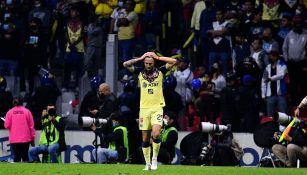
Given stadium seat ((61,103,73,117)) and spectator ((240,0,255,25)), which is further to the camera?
stadium seat ((61,103,73,117))

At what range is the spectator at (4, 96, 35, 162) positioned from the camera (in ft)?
105

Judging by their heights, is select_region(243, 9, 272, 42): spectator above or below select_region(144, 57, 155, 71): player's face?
above

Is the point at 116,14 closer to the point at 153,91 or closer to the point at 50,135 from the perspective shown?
the point at 50,135

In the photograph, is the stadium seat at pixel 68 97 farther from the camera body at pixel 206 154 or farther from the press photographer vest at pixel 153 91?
the press photographer vest at pixel 153 91

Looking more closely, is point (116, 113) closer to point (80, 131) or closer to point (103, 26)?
point (80, 131)

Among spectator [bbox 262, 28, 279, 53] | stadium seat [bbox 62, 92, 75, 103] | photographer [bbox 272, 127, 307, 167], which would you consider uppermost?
spectator [bbox 262, 28, 279, 53]

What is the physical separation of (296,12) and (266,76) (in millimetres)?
2269

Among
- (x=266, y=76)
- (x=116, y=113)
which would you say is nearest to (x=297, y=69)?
(x=266, y=76)

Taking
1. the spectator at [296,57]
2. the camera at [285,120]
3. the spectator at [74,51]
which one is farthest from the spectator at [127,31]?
the camera at [285,120]

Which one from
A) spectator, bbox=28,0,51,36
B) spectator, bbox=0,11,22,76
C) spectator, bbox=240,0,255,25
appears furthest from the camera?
spectator, bbox=28,0,51,36

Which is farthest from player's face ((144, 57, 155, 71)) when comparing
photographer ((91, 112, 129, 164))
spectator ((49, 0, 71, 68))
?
spectator ((49, 0, 71, 68))

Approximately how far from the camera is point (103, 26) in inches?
1410

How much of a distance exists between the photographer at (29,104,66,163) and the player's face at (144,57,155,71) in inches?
226

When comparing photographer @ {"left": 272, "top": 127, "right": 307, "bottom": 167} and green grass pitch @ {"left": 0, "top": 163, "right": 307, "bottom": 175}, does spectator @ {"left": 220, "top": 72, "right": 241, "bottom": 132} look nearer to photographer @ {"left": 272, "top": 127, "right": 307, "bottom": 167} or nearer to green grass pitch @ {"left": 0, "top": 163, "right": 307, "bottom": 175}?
photographer @ {"left": 272, "top": 127, "right": 307, "bottom": 167}
